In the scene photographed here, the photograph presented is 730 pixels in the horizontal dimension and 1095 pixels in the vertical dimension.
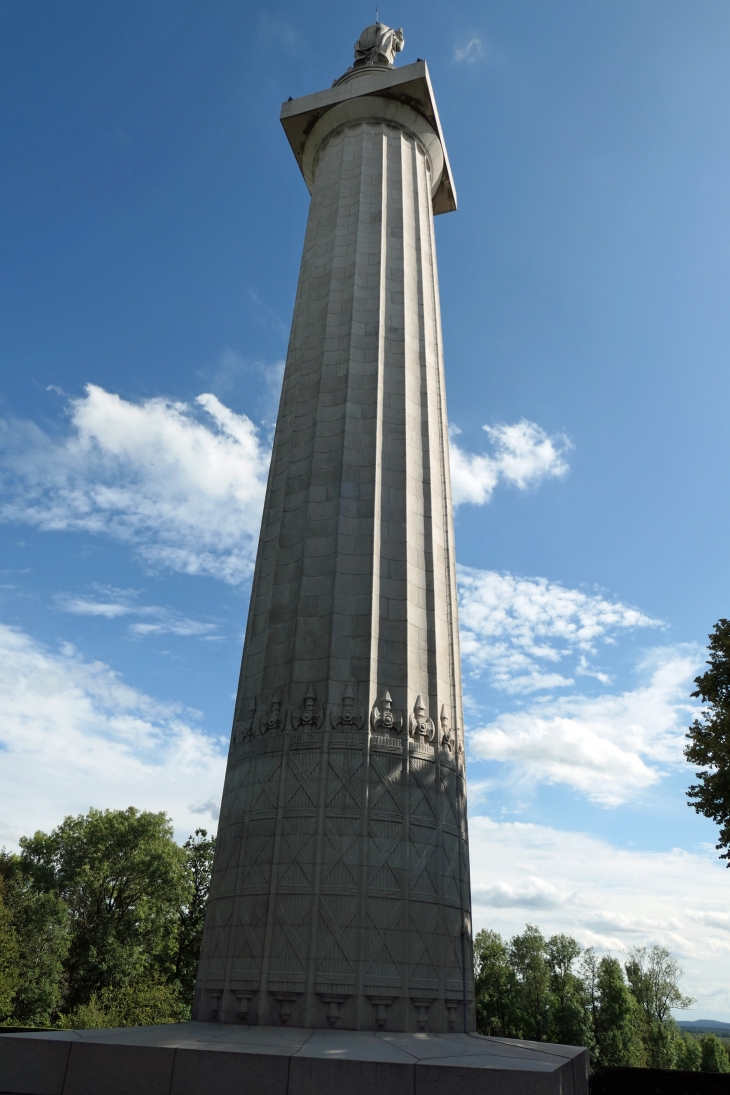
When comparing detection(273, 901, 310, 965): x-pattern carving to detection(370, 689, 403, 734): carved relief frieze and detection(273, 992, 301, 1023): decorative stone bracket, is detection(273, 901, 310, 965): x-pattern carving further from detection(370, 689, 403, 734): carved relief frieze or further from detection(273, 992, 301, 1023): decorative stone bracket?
detection(370, 689, 403, 734): carved relief frieze

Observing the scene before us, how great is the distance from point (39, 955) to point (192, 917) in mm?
12055

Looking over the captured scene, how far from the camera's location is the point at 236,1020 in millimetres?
13992

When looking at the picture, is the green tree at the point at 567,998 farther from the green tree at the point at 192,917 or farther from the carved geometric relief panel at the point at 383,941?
the carved geometric relief panel at the point at 383,941

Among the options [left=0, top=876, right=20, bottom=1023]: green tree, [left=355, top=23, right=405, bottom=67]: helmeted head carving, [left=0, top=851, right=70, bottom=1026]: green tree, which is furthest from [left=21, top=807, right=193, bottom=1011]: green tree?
[left=355, top=23, right=405, bottom=67]: helmeted head carving

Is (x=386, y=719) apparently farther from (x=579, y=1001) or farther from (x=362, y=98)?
(x=579, y=1001)

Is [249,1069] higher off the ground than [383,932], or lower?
lower

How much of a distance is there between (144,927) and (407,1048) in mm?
40720

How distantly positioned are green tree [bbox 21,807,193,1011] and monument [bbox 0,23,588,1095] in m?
33.9

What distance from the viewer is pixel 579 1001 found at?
58.5 m

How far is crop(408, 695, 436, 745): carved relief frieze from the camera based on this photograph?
16.7m

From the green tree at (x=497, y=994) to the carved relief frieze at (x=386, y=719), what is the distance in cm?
5445

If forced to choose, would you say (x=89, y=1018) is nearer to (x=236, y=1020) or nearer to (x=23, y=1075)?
(x=236, y=1020)

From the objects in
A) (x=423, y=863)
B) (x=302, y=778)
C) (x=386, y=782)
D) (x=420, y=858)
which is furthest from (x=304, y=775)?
(x=423, y=863)

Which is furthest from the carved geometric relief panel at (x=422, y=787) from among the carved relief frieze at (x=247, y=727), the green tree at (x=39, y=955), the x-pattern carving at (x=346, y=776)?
the green tree at (x=39, y=955)
